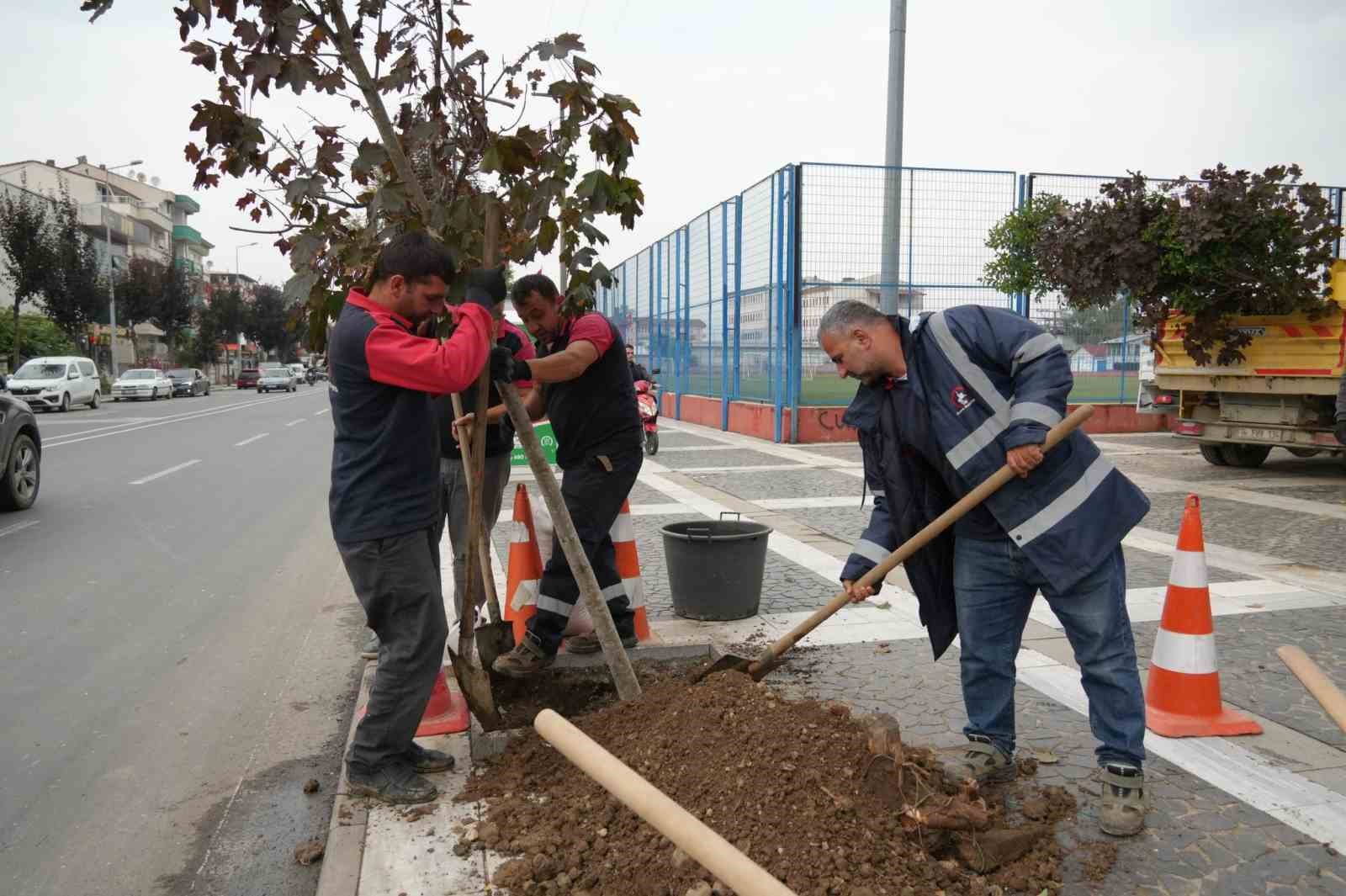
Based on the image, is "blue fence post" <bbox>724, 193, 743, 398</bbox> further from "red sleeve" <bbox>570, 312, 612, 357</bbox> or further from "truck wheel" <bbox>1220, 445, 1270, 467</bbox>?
"red sleeve" <bbox>570, 312, 612, 357</bbox>

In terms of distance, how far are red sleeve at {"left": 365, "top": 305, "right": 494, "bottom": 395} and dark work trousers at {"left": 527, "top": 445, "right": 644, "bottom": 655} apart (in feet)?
3.99

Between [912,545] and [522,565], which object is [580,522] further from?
[912,545]

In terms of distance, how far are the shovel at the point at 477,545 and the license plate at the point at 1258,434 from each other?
1026cm

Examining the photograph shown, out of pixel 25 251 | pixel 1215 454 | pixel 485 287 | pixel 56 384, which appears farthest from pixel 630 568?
pixel 25 251

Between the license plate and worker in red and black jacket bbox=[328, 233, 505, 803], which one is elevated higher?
worker in red and black jacket bbox=[328, 233, 505, 803]

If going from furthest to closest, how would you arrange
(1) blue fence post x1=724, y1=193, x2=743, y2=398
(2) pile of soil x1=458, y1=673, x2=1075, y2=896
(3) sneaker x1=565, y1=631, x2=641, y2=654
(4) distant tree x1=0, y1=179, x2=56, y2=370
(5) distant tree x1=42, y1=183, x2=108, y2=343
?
(5) distant tree x1=42, y1=183, x2=108, y2=343
(4) distant tree x1=0, y1=179, x2=56, y2=370
(1) blue fence post x1=724, y1=193, x2=743, y2=398
(3) sneaker x1=565, y1=631, x2=641, y2=654
(2) pile of soil x1=458, y1=673, x2=1075, y2=896

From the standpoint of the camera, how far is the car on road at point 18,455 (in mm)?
8977

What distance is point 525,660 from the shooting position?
405 centimetres

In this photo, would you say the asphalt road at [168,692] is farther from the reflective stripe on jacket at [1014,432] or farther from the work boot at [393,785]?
the reflective stripe on jacket at [1014,432]

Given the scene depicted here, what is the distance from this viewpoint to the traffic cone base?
148 inches

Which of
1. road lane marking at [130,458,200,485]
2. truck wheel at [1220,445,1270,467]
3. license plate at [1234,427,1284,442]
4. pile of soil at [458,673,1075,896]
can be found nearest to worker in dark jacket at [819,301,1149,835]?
pile of soil at [458,673,1075,896]

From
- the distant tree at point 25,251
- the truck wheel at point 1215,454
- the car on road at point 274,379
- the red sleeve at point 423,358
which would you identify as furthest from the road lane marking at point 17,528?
the car on road at point 274,379

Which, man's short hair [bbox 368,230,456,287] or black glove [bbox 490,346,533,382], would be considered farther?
black glove [bbox 490,346,533,382]

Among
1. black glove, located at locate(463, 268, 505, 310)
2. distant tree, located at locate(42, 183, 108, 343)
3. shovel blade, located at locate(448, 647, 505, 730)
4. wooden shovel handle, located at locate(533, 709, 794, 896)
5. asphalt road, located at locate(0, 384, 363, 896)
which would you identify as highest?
distant tree, located at locate(42, 183, 108, 343)
